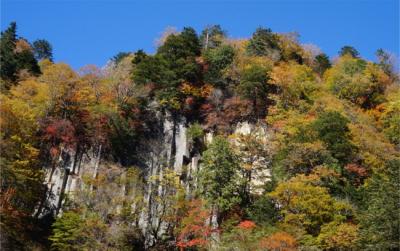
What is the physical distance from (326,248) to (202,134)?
17.9 metres

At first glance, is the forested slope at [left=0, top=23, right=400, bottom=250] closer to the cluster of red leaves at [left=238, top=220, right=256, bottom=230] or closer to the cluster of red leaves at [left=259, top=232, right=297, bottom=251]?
the cluster of red leaves at [left=259, top=232, right=297, bottom=251]

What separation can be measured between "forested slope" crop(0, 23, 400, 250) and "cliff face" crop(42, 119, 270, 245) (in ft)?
0.35

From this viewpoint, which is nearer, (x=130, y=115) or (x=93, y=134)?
(x=93, y=134)

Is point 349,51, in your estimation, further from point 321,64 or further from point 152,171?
A: point 152,171

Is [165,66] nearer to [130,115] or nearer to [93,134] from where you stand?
[130,115]

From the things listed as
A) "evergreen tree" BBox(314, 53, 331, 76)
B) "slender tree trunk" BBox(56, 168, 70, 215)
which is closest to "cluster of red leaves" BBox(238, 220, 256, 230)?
"slender tree trunk" BBox(56, 168, 70, 215)

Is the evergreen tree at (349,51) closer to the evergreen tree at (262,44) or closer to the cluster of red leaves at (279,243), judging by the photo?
the evergreen tree at (262,44)

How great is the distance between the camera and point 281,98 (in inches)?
1651

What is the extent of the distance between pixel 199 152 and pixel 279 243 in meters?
16.8

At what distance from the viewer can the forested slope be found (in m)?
28.8

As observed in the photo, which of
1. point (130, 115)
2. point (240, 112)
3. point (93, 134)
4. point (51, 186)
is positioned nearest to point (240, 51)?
point (240, 112)

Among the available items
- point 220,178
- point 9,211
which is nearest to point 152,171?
point 220,178

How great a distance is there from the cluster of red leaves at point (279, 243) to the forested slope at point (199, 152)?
8cm

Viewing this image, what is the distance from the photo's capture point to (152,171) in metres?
39.5
